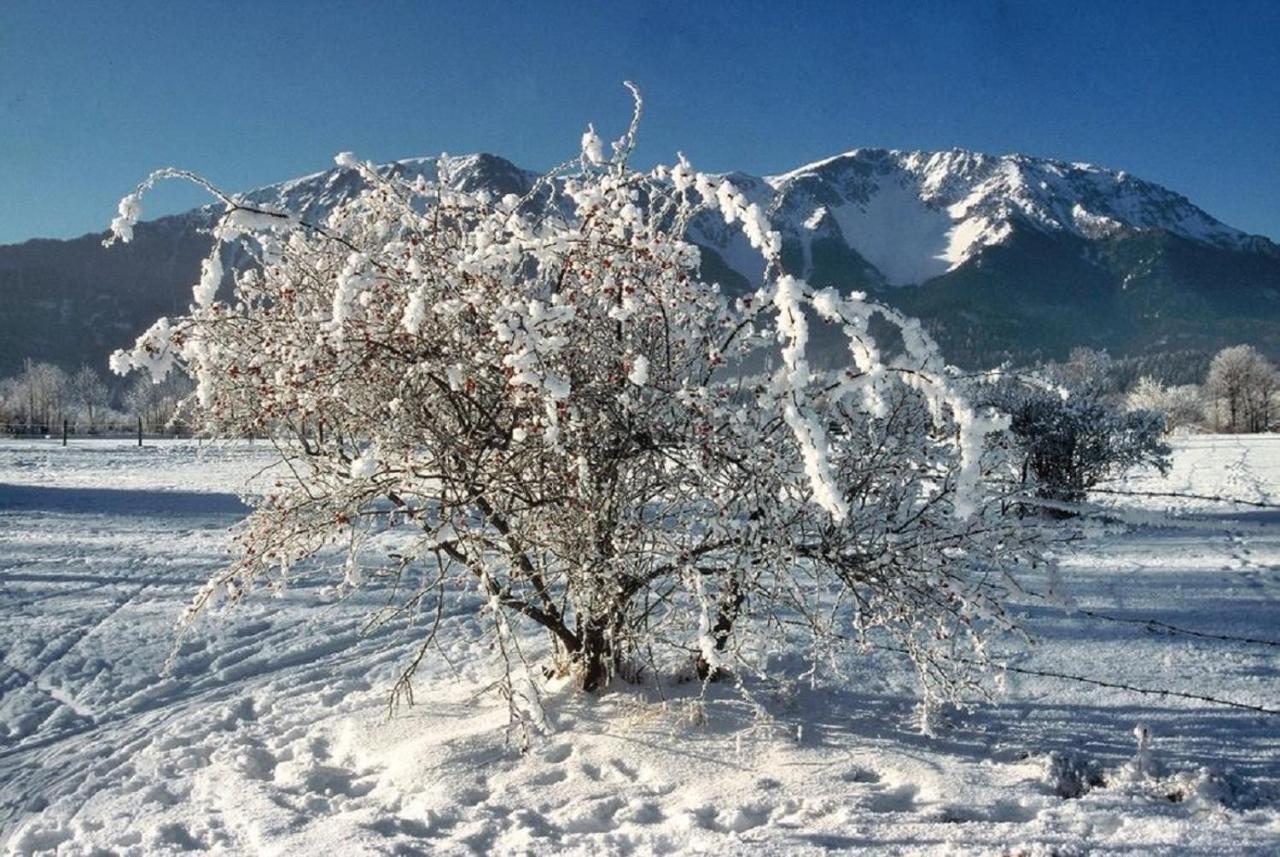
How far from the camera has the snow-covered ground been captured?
415 centimetres

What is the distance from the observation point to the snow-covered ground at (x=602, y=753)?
4148 mm

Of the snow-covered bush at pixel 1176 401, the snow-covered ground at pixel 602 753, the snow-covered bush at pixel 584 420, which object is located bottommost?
the snow-covered ground at pixel 602 753

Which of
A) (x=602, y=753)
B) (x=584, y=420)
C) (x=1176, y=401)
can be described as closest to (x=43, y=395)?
(x=1176, y=401)

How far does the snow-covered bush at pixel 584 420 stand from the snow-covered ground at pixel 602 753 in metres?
0.59

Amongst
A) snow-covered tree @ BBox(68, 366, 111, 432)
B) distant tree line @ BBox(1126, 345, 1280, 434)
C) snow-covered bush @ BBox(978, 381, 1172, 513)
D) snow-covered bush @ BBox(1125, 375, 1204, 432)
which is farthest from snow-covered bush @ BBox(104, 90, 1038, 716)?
snow-covered tree @ BBox(68, 366, 111, 432)

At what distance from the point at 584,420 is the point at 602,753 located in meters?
1.93

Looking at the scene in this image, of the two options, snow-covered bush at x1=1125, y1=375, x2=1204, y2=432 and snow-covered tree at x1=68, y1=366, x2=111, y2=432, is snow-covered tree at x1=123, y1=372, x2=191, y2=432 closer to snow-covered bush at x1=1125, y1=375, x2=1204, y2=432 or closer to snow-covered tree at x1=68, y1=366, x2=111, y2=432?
snow-covered tree at x1=68, y1=366, x2=111, y2=432

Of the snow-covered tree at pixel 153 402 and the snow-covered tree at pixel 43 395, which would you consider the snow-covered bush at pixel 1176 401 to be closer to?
the snow-covered tree at pixel 153 402

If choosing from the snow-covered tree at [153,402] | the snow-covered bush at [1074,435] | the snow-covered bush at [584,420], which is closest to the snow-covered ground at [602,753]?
the snow-covered bush at [584,420]

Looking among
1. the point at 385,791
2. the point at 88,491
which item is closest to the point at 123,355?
the point at 385,791

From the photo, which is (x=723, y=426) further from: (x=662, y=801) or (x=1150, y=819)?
(x=1150, y=819)

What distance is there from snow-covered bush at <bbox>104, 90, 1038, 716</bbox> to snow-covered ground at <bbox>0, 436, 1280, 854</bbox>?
59 centimetres

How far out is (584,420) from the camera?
455 centimetres

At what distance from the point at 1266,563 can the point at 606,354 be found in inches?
432
